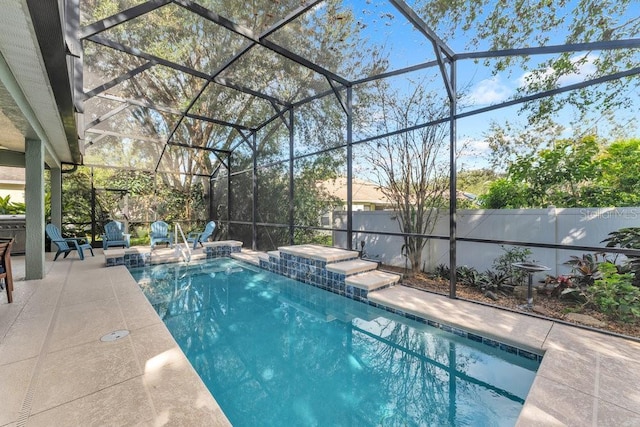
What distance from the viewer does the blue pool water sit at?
2195 millimetres

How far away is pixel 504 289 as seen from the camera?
4.58m

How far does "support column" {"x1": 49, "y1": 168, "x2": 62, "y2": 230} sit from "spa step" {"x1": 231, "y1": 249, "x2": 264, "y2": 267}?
5147 millimetres

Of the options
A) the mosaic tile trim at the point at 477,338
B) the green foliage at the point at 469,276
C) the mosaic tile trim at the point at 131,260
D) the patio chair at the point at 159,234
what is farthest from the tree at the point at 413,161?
the patio chair at the point at 159,234

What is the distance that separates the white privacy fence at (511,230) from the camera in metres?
3.76

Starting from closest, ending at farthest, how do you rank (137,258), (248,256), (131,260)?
1. (131,260)
2. (137,258)
3. (248,256)

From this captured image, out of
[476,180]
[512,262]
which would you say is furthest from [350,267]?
[476,180]

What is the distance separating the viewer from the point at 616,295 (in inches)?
131

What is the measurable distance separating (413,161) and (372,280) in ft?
8.48

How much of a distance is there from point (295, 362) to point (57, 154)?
8274mm

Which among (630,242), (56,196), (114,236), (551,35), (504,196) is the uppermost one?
(551,35)

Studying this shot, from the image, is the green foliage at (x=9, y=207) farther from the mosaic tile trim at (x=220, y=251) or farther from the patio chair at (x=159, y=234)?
the mosaic tile trim at (x=220, y=251)

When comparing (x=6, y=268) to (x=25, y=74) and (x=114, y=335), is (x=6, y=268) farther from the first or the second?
(x=25, y=74)

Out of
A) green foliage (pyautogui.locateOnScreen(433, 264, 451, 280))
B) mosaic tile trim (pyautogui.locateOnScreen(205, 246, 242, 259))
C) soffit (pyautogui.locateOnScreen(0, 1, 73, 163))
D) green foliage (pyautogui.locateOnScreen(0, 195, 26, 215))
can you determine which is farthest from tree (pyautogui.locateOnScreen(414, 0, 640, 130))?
green foliage (pyautogui.locateOnScreen(0, 195, 26, 215))

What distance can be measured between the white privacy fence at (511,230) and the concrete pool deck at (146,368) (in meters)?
1.37
